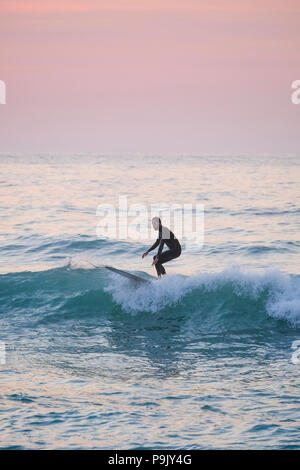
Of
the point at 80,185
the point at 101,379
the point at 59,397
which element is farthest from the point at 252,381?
the point at 80,185

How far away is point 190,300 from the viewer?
15.5m

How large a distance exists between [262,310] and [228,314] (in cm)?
85

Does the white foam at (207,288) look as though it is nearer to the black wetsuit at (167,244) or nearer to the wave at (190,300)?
the wave at (190,300)

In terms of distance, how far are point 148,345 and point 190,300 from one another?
3427mm

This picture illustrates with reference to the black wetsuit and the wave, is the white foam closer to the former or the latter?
the wave

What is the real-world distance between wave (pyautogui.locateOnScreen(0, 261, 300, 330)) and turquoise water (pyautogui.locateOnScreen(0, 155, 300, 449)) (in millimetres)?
34

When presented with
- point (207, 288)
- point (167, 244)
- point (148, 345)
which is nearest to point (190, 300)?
point (207, 288)

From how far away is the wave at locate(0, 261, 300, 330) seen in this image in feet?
47.3

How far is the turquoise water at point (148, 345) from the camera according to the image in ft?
26.9

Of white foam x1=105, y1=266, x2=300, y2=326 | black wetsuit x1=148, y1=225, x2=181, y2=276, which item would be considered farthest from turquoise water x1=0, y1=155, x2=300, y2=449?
black wetsuit x1=148, y1=225, x2=181, y2=276

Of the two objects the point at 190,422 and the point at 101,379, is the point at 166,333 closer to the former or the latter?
the point at 101,379

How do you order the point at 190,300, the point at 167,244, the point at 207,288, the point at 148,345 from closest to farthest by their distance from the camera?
the point at 148,345 < the point at 167,244 < the point at 190,300 < the point at 207,288

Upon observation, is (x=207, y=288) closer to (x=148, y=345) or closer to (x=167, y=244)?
(x=167, y=244)

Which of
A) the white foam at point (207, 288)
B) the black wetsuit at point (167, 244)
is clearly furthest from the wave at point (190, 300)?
the black wetsuit at point (167, 244)
